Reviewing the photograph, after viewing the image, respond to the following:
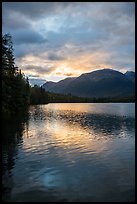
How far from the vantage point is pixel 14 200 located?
1372cm

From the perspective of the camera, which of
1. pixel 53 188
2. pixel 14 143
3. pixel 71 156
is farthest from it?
pixel 14 143

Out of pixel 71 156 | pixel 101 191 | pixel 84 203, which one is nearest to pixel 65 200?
pixel 84 203

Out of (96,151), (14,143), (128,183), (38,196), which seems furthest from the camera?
(14,143)

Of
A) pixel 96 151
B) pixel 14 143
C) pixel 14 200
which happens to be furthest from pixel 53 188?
pixel 14 143

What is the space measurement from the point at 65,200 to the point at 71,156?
11.1 m

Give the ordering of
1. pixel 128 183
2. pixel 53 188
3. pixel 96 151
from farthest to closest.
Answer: pixel 96 151, pixel 128 183, pixel 53 188

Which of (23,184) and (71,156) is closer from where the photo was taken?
(23,184)

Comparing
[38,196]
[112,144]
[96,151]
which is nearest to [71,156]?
[96,151]

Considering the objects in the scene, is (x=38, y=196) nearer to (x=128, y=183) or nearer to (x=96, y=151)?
(x=128, y=183)

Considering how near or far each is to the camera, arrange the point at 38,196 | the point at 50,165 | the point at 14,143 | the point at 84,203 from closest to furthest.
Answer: the point at 84,203
the point at 38,196
the point at 50,165
the point at 14,143

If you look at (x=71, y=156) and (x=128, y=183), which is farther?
(x=71, y=156)

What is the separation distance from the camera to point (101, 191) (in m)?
15.2

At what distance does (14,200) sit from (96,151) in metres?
14.6

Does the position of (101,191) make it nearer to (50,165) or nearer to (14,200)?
(14,200)
